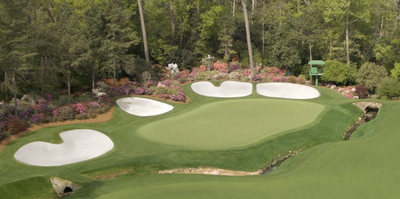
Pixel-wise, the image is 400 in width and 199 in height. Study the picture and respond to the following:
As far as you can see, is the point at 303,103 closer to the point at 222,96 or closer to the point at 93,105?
the point at 222,96

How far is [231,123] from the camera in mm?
25031

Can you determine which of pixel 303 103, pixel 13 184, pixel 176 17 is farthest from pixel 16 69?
pixel 176 17

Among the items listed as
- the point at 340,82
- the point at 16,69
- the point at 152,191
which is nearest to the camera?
the point at 152,191

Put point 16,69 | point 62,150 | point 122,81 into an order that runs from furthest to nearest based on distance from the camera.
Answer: point 122,81 < point 16,69 < point 62,150

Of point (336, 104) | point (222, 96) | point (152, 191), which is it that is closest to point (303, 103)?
point (336, 104)

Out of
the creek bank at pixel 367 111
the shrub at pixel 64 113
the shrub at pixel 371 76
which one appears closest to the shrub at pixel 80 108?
the shrub at pixel 64 113

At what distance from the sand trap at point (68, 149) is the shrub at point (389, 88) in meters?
27.7

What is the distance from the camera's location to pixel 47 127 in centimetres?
2356

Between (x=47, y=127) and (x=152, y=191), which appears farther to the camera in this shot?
(x=47, y=127)

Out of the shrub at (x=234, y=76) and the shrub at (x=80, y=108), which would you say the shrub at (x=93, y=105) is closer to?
the shrub at (x=80, y=108)

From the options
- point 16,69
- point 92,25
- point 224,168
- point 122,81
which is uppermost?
point 92,25

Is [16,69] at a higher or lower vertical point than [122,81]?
higher

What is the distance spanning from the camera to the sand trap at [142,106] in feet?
97.4

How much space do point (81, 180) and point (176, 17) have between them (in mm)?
36901
